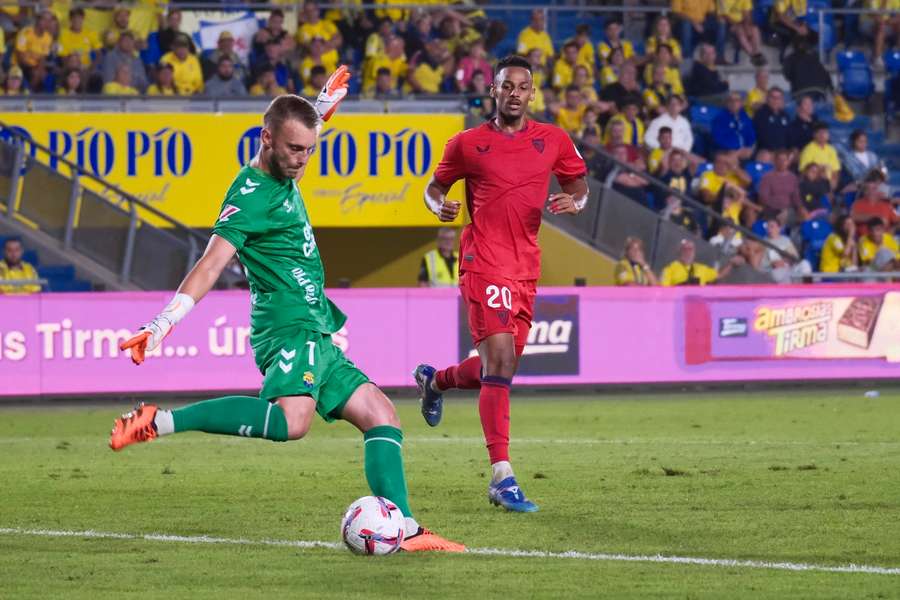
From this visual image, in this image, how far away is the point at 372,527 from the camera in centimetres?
735

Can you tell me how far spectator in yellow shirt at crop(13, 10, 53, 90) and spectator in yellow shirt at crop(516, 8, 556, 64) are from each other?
21.4 ft

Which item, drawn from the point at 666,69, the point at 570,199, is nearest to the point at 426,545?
the point at 570,199

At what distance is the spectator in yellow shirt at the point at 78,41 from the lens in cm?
2141

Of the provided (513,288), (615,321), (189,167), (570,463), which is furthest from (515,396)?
(513,288)

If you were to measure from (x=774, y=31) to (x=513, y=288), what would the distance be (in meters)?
17.9

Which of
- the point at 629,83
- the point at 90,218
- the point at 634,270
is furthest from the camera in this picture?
the point at 629,83

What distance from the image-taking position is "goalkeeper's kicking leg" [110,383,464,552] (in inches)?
281

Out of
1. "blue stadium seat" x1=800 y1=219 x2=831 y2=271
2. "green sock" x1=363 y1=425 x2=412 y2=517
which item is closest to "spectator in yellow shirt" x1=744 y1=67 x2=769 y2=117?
"blue stadium seat" x1=800 y1=219 x2=831 y2=271

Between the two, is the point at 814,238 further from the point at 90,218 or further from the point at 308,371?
the point at 308,371

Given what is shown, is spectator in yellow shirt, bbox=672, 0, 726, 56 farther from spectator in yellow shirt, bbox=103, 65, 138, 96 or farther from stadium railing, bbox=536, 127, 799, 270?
spectator in yellow shirt, bbox=103, 65, 138, 96

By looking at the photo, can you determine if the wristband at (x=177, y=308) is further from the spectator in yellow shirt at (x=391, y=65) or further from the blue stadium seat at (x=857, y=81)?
the blue stadium seat at (x=857, y=81)

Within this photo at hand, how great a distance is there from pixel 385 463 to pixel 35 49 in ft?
49.1

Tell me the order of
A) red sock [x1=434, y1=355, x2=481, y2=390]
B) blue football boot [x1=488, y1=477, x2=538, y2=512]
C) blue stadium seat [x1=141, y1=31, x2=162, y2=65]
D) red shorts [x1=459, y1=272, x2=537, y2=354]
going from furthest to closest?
blue stadium seat [x1=141, y1=31, x2=162, y2=65], red sock [x1=434, y1=355, x2=481, y2=390], red shorts [x1=459, y1=272, x2=537, y2=354], blue football boot [x1=488, y1=477, x2=538, y2=512]

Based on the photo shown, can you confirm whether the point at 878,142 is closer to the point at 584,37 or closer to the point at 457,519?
the point at 584,37
